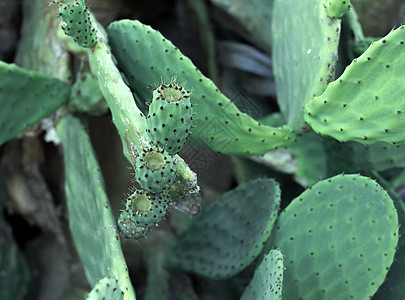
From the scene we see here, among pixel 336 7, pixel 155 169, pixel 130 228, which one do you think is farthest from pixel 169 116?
pixel 336 7

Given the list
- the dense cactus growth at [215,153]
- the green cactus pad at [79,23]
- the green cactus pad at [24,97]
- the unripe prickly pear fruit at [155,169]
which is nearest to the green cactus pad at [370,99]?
the dense cactus growth at [215,153]

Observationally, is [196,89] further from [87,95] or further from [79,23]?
[87,95]

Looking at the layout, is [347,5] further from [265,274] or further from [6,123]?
[6,123]

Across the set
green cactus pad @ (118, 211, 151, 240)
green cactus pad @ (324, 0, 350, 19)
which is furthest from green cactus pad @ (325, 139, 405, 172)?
green cactus pad @ (118, 211, 151, 240)

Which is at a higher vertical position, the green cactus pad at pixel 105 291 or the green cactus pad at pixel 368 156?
the green cactus pad at pixel 105 291

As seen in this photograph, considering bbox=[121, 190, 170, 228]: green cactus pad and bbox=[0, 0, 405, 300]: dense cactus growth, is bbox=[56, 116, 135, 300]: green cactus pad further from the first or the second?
bbox=[121, 190, 170, 228]: green cactus pad

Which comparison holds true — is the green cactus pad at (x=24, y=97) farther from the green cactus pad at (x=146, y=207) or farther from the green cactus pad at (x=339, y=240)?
the green cactus pad at (x=339, y=240)
